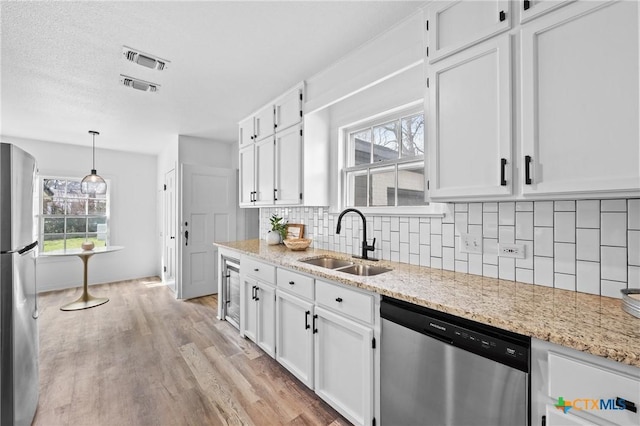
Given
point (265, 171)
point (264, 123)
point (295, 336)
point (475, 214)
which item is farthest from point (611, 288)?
point (264, 123)

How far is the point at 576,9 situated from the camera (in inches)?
42.9

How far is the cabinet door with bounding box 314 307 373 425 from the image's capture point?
1.51 m

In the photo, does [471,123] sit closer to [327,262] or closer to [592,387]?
[592,387]

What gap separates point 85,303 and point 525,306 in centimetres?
512

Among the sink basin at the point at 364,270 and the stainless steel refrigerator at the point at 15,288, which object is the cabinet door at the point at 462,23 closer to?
the sink basin at the point at 364,270

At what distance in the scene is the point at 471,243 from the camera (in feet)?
5.49

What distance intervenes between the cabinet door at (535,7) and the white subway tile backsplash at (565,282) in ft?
3.99

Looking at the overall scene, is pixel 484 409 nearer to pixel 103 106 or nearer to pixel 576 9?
pixel 576 9

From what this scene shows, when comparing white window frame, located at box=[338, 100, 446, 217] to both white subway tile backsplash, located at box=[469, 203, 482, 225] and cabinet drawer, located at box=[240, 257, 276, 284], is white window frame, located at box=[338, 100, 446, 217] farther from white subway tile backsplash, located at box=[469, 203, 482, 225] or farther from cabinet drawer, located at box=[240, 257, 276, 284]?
cabinet drawer, located at box=[240, 257, 276, 284]

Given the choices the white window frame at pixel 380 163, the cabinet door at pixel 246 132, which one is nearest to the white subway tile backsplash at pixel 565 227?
the white window frame at pixel 380 163

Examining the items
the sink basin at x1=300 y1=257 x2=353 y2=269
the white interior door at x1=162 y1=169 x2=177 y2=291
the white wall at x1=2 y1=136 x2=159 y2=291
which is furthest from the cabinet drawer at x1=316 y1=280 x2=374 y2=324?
the white wall at x1=2 y1=136 x2=159 y2=291

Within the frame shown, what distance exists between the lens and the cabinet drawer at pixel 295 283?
1.87m

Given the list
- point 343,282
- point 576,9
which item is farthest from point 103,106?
point 576,9

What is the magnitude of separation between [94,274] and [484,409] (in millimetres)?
6181
